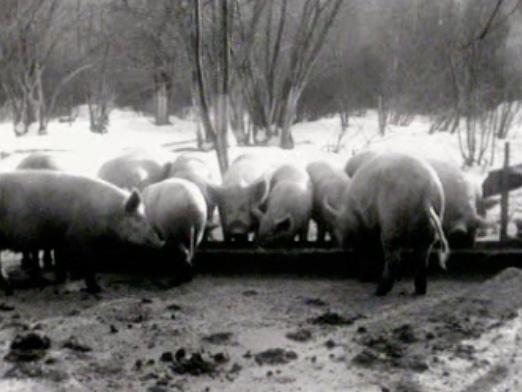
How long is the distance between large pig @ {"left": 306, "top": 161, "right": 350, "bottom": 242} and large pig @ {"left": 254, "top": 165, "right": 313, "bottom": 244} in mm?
132

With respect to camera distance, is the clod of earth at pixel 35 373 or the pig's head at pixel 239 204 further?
the pig's head at pixel 239 204

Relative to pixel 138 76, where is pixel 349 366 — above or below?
below

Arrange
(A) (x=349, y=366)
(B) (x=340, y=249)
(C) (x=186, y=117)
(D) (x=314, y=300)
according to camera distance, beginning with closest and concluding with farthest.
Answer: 1. (A) (x=349, y=366)
2. (D) (x=314, y=300)
3. (B) (x=340, y=249)
4. (C) (x=186, y=117)

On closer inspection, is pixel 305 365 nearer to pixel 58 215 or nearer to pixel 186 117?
pixel 58 215

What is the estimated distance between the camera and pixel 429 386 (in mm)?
4262

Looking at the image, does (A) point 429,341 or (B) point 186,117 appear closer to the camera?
(A) point 429,341

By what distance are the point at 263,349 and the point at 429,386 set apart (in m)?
1.13

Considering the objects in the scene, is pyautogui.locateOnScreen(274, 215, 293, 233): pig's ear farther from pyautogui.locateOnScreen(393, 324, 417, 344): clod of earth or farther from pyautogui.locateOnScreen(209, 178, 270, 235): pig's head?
pyautogui.locateOnScreen(393, 324, 417, 344): clod of earth

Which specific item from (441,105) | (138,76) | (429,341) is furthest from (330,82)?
(429,341)

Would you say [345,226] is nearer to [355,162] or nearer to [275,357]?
[355,162]

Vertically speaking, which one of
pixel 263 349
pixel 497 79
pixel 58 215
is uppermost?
pixel 497 79

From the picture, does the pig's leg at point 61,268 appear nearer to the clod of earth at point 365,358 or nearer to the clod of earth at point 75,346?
the clod of earth at point 75,346

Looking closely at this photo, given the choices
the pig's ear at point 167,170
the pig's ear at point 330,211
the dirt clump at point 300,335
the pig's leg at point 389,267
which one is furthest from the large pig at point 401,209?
the pig's ear at point 167,170

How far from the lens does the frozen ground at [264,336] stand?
4.37m
